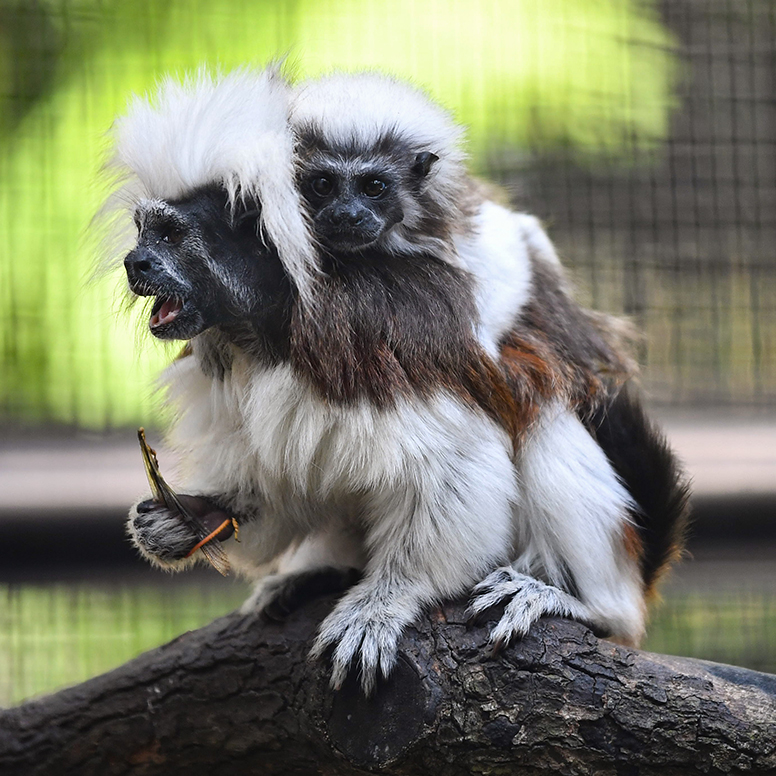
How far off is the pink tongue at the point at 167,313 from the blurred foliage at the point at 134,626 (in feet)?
5.25

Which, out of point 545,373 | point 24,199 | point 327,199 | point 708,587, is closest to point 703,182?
point 708,587

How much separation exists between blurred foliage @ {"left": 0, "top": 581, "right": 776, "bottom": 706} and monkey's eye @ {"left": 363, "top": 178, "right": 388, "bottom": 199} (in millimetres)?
1759

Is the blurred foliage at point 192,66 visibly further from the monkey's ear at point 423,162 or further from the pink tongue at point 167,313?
the pink tongue at point 167,313

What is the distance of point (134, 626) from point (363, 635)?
2.00 m

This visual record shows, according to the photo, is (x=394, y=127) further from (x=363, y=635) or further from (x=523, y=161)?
(x=523, y=161)

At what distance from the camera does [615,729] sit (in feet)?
5.55

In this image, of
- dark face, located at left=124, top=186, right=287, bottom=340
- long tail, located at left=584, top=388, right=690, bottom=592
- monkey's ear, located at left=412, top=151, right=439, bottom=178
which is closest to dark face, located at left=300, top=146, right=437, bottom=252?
monkey's ear, located at left=412, top=151, right=439, bottom=178

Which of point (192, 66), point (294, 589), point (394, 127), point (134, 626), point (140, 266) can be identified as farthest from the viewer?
point (134, 626)

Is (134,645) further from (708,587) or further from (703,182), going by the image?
(703,182)

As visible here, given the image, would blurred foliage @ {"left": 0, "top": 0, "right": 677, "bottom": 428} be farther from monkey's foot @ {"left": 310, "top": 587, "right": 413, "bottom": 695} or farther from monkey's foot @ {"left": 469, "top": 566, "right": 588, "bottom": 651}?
monkey's foot @ {"left": 469, "top": 566, "right": 588, "bottom": 651}

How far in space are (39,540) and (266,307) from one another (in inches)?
41.4

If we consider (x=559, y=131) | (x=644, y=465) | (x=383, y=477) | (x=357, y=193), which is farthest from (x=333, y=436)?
(x=559, y=131)

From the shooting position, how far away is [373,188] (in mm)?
1917

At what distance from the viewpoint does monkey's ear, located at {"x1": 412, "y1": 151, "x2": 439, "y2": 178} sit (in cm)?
196
